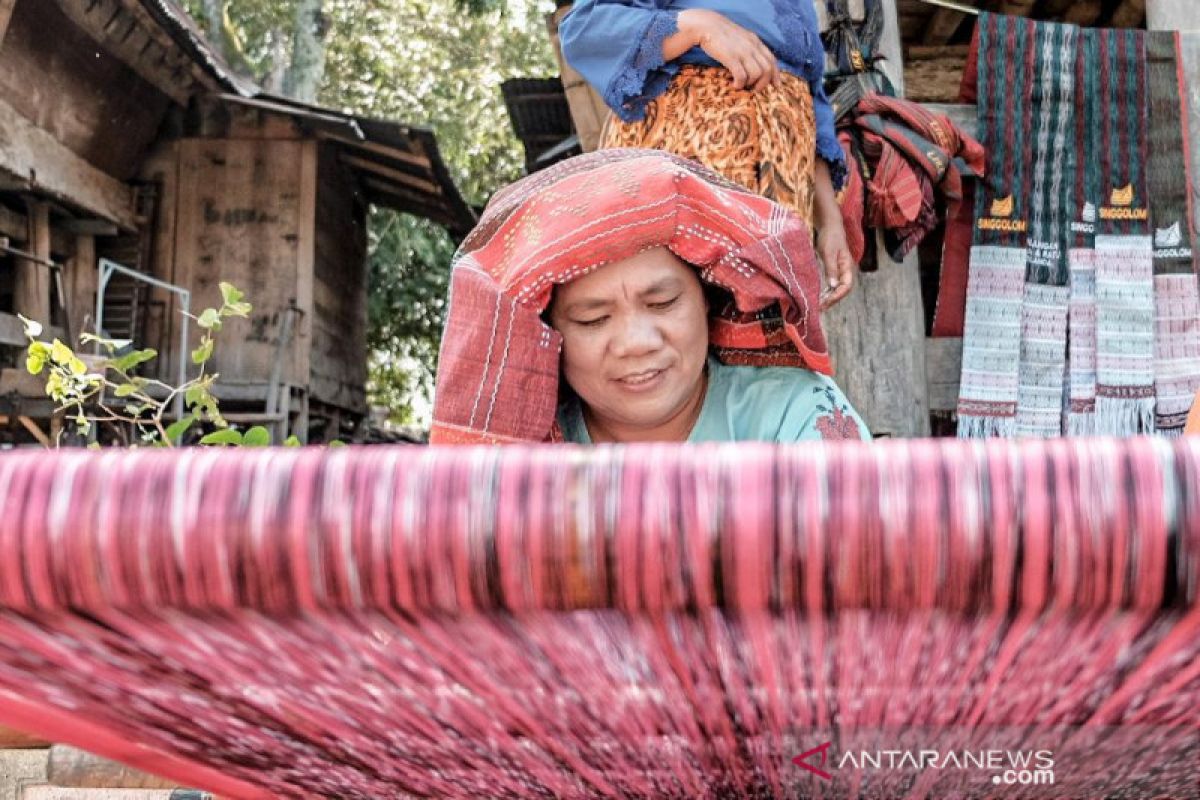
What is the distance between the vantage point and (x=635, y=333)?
1.81 metres

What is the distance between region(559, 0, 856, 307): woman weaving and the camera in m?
2.46

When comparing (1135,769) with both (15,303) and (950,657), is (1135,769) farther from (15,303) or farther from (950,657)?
(15,303)

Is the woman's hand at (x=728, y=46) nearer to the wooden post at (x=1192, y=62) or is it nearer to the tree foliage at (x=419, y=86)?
the wooden post at (x=1192, y=62)

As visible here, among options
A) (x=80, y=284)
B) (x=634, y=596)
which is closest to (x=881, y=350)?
(x=634, y=596)

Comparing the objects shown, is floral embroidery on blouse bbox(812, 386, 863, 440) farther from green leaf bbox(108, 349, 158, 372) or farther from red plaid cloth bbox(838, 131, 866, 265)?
green leaf bbox(108, 349, 158, 372)

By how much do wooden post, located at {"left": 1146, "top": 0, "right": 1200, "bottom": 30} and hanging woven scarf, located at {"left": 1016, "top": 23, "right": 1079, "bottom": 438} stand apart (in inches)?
10.1

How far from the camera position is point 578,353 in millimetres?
1864

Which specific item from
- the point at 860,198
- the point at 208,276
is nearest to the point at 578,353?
the point at 860,198

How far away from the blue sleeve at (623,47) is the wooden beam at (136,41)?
5785 millimetres

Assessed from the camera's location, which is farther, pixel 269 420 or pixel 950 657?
pixel 269 420

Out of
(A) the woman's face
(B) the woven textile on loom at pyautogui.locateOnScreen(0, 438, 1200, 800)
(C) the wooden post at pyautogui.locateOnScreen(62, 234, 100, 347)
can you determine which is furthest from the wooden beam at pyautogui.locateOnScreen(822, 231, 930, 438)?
(C) the wooden post at pyautogui.locateOnScreen(62, 234, 100, 347)

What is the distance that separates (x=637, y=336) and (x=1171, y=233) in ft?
8.46

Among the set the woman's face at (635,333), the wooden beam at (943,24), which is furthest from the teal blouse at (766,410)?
the wooden beam at (943,24)

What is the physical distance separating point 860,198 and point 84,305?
7128mm
